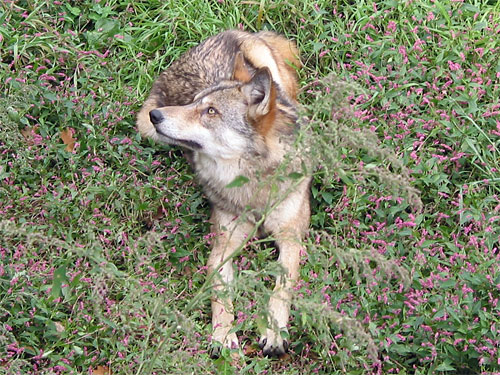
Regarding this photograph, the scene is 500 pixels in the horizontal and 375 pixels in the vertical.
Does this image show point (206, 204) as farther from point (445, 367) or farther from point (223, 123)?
point (445, 367)

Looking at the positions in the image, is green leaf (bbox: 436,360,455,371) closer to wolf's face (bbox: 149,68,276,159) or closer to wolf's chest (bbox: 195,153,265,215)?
wolf's chest (bbox: 195,153,265,215)

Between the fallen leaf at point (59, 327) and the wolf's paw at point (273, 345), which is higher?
the fallen leaf at point (59, 327)

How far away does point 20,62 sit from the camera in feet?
A: 21.5

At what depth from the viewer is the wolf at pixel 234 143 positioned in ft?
17.5

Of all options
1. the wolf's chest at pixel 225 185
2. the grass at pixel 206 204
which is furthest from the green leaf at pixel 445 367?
the wolf's chest at pixel 225 185

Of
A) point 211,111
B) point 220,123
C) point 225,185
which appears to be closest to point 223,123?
point 220,123

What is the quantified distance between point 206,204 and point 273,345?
1.40 m

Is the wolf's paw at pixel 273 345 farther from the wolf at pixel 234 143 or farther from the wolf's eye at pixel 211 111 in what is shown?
the wolf's eye at pixel 211 111

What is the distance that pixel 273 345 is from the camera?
533cm

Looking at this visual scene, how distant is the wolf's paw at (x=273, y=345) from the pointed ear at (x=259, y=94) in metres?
1.51

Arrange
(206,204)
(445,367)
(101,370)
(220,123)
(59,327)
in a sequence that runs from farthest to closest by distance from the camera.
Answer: (206,204) < (220,123) < (59,327) < (101,370) < (445,367)

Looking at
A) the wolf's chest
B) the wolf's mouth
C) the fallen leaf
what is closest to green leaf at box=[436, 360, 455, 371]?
the wolf's chest

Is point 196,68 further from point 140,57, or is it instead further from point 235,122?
point 235,122

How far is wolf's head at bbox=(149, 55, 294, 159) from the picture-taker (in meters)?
5.35
